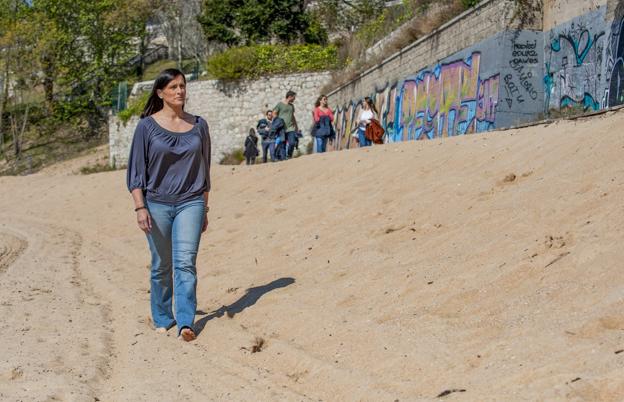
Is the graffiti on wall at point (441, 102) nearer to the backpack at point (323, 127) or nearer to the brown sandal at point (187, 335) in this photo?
the backpack at point (323, 127)

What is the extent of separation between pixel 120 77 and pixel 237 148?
18.5 metres

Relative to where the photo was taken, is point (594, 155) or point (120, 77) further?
point (120, 77)

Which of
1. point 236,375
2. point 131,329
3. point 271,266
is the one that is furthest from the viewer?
point 271,266

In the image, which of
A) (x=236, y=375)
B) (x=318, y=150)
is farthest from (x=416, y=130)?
(x=236, y=375)

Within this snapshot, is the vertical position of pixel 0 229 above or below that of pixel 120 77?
below

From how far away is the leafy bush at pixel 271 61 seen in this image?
35125 mm

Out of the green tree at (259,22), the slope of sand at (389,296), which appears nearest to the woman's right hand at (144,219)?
the slope of sand at (389,296)

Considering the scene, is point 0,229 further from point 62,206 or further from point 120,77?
point 120,77

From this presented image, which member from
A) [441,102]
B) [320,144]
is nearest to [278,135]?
[320,144]

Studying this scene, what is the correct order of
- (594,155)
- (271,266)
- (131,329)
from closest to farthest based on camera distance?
(131,329), (594,155), (271,266)

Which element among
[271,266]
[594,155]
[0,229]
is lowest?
[0,229]

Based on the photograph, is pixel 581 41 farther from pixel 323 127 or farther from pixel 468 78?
pixel 323 127

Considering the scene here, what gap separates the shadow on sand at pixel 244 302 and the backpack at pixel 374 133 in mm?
10147

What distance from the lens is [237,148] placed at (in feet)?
115
